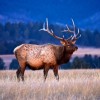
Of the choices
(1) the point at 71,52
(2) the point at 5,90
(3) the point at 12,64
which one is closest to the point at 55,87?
(2) the point at 5,90

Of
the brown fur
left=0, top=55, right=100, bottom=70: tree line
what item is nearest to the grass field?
the brown fur

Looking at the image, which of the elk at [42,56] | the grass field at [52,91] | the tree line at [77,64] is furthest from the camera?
the tree line at [77,64]

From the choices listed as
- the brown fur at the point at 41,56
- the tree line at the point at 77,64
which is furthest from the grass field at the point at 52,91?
the tree line at the point at 77,64

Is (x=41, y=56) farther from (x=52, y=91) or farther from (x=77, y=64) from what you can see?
(x=77, y=64)

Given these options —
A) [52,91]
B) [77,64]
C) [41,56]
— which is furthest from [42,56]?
[77,64]

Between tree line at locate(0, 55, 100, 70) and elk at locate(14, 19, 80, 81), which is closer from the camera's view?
elk at locate(14, 19, 80, 81)

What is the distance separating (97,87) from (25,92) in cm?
204

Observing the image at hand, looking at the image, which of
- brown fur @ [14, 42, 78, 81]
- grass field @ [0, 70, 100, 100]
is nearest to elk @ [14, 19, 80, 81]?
brown fur @ [14, 42, 78, 81]

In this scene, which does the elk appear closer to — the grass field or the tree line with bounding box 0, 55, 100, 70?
the grass field

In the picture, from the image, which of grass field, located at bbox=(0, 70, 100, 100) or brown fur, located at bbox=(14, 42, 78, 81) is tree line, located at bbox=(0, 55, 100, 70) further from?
grass field, located at bbox=(0, 70, 100, 100)

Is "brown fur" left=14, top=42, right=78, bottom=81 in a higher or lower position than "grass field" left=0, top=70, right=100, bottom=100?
higher

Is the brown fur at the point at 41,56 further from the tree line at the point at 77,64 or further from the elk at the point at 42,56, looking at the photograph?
the tree line at the point at 77,64

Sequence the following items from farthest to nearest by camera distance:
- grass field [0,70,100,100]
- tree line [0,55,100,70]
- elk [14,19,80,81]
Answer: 1. tree line [0,55,100,70]
2. elk [14,19,80,81]
3. grass field [0,70,100,100]

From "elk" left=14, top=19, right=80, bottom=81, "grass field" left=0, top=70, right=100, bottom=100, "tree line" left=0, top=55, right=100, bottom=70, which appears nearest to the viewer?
"grass field" left=0, top=70, right=100, bottom=100
